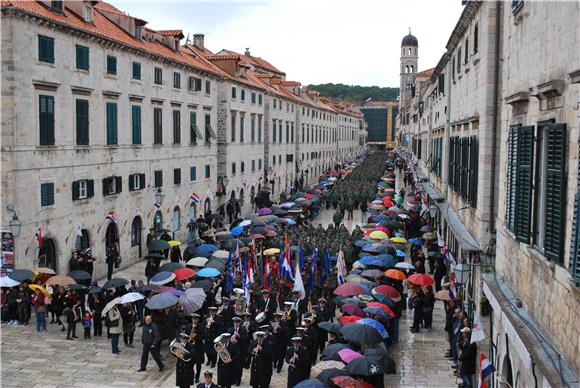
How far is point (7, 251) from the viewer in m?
22.1

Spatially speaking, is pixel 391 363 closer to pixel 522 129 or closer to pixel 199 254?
pixel 522 129

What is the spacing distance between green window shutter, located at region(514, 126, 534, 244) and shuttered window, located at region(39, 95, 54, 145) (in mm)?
19048

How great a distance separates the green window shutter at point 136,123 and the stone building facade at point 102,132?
8 cm

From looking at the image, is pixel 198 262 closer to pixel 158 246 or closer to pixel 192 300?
pixel 158 246

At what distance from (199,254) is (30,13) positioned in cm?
1108

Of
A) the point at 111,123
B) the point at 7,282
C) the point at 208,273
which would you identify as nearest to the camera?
the point at 7,282

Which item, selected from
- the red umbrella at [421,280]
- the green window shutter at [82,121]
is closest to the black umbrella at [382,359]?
the red umbrella at [421,280]

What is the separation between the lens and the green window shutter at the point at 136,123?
32.0 metres

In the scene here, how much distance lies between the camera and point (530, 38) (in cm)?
1059

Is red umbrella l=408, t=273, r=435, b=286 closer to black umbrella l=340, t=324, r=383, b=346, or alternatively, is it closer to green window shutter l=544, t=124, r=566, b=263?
black umbrella l=340, t=324, r=383, b=346

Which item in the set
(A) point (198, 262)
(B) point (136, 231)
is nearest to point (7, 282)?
(A) point (198, 262)

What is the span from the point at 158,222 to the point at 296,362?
21.4 m

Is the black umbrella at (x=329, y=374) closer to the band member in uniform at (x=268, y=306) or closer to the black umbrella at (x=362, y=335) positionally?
the black umbrella at (x=362, y=335)

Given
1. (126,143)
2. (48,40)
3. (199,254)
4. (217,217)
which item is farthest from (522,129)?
(217,217)
